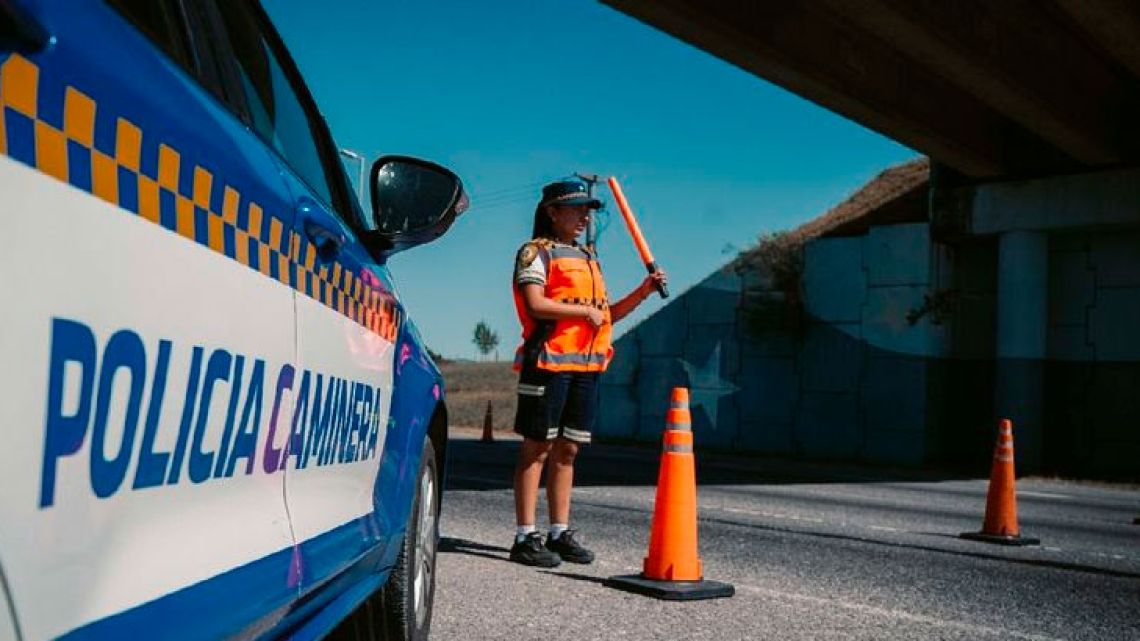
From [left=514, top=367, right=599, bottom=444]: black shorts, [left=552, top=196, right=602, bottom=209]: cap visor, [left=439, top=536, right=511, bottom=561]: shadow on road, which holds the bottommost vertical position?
[left=439, top=536, right=511, bottom=561]: shadow on road

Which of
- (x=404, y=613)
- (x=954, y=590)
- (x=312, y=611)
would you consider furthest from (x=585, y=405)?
(x=312, y=611)

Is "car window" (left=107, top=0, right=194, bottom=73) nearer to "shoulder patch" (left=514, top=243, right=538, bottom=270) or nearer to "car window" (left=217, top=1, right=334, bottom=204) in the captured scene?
"car window" (left=217, top=1, right=334, bottom=204)

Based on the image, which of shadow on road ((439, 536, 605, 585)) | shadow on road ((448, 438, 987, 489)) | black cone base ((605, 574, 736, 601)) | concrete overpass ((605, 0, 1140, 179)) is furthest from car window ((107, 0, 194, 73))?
concrete overpass ((605, 0, 1140, 179))

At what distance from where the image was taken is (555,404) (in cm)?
546

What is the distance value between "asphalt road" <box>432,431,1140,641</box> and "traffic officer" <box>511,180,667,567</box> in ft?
1.12

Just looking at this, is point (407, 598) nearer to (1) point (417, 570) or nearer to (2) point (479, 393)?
(1) point (417, 570)

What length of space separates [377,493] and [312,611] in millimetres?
620

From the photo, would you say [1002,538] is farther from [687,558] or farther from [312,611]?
[312,611]

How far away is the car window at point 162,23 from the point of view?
1485 mm

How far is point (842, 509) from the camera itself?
9812mm

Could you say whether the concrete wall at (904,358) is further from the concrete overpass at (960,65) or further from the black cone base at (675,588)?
the black cone base at (675,588)

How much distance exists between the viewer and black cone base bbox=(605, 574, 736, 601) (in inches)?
188

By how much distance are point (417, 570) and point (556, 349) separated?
6.69 feet

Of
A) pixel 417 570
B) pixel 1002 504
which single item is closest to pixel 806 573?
pixel 1002 504
